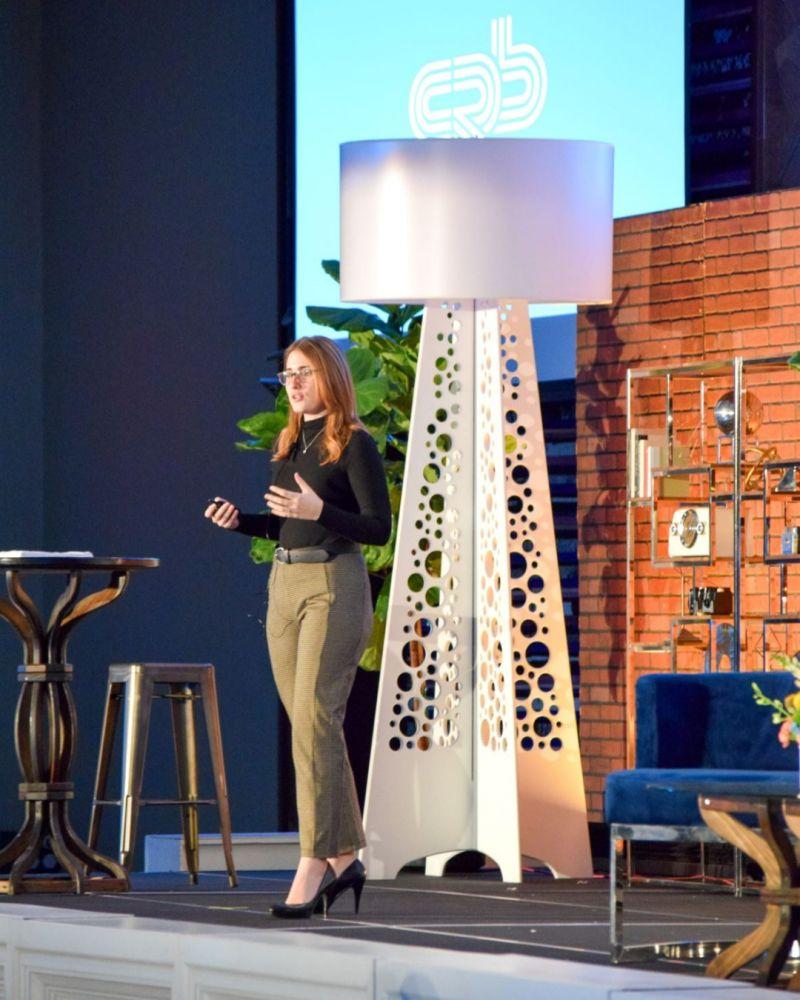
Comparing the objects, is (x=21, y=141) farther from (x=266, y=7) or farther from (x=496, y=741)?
(x=496, y=741)

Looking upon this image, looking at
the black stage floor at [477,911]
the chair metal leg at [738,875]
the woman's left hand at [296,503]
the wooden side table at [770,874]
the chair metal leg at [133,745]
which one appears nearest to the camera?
the wooden side table at [770,874]

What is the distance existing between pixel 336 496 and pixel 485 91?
Answer: 131 inches

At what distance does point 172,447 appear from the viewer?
9.63 metres

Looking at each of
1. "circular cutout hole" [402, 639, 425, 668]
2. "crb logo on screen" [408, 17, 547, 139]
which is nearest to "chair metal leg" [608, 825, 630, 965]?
"circular cutout hole" [402, 639, 425, 668]

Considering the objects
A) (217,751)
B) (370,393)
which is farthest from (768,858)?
(370,393)

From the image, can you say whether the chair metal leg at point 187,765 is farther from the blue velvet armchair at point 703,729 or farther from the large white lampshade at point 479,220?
the blue velvet armchair at point 703,729

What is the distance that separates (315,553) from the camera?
5105 mm

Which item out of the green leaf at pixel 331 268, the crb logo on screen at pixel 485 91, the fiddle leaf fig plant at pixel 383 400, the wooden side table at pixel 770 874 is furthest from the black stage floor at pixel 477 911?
the crb logo on screen at pixel 485 91

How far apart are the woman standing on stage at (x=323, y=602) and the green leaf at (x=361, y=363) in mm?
2105

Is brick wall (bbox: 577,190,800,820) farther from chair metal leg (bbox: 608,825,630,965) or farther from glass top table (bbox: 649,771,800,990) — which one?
glass top table (bbox: 649,771,800,990)

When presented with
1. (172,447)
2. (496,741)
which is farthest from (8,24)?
(496,741)

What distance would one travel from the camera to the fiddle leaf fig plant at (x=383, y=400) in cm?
740

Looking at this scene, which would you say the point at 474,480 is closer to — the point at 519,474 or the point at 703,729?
the point at 519,474

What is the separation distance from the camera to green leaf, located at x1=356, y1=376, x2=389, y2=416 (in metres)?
7.29
